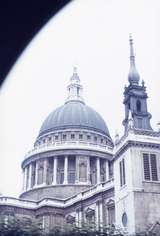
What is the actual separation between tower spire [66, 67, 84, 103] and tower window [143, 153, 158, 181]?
3276cm

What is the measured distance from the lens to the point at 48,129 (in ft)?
206

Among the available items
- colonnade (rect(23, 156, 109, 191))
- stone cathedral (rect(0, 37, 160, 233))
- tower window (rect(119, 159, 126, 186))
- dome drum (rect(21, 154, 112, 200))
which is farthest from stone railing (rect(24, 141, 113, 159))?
tower window (rect(119, 159, 126, 186))

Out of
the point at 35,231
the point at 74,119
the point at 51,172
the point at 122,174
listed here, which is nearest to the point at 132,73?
the point at 122,174

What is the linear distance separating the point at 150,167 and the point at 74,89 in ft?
115

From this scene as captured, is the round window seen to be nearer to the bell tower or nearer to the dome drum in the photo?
the bell tower

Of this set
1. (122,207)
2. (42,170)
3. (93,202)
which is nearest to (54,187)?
(42,170)

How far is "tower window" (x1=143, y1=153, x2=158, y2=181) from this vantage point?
35.5 m

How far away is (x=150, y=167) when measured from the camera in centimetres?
3581

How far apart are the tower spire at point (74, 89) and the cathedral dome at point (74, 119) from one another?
2.16 meters

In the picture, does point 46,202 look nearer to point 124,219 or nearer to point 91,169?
point 91,169

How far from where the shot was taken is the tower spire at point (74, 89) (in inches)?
2692

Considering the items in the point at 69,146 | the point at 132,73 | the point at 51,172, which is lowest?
the point at 51,172

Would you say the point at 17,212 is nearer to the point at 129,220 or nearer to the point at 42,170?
the point at 42,170

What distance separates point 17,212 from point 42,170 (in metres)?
9.28
